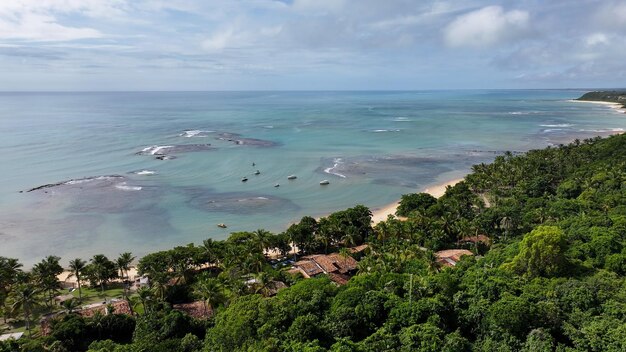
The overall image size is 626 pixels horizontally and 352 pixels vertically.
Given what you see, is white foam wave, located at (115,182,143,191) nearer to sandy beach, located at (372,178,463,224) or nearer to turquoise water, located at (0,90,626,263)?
turquoise water, located at (0,90,626,263)

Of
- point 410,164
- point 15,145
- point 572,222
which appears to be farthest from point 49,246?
point 15,145

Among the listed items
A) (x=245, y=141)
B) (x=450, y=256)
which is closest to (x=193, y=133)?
(x=245, y=141)

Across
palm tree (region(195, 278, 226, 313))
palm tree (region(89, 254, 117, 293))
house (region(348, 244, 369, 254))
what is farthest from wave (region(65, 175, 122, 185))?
palm tree (region(195, 278, 226, 313))

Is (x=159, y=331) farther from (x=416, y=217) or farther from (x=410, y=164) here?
(x=410, y=164)

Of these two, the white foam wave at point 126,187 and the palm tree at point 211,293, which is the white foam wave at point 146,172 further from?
the palm tree at point 211,293

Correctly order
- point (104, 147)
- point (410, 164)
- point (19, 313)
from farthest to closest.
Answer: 1. point (104, 147)
2. point (410, 164)
3. point (19, 313)

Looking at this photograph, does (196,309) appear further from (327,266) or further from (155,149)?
(155,149)
